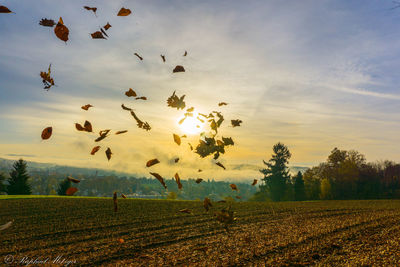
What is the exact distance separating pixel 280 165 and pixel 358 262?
7438 centimetres

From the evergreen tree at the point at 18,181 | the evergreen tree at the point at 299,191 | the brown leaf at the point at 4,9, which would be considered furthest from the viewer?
the evergreen tree at the point at 299,191

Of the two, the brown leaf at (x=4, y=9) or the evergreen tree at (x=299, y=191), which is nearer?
the brown leaf at (x=4, y=9)

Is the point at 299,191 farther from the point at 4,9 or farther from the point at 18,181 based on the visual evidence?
the point at 4,9

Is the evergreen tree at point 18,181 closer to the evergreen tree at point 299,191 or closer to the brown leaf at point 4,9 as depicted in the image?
the evergreen tree at point 299,191

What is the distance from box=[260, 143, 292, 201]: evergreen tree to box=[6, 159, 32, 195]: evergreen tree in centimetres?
Result: 6115

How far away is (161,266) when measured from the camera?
12.5 m

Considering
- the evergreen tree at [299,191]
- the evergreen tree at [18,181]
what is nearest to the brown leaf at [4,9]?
the evergreen tree at [18,181]

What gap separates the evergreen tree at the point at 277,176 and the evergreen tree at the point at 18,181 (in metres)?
61.1

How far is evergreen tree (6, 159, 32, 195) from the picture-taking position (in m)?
57.8

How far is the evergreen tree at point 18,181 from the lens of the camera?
57812 mm

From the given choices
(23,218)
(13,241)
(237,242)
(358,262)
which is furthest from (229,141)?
(23,218)

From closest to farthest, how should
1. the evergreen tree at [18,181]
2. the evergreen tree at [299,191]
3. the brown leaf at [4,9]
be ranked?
the brown leaf at [4,9] < the evergreen tree at [18,181] < the evergreen tree at [299,191]

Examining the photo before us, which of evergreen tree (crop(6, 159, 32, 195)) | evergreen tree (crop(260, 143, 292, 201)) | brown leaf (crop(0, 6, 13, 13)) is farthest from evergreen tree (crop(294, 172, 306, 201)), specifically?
brown leaf (crop(0, 6, 13, 13))

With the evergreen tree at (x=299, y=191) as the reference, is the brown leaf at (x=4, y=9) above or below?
above
